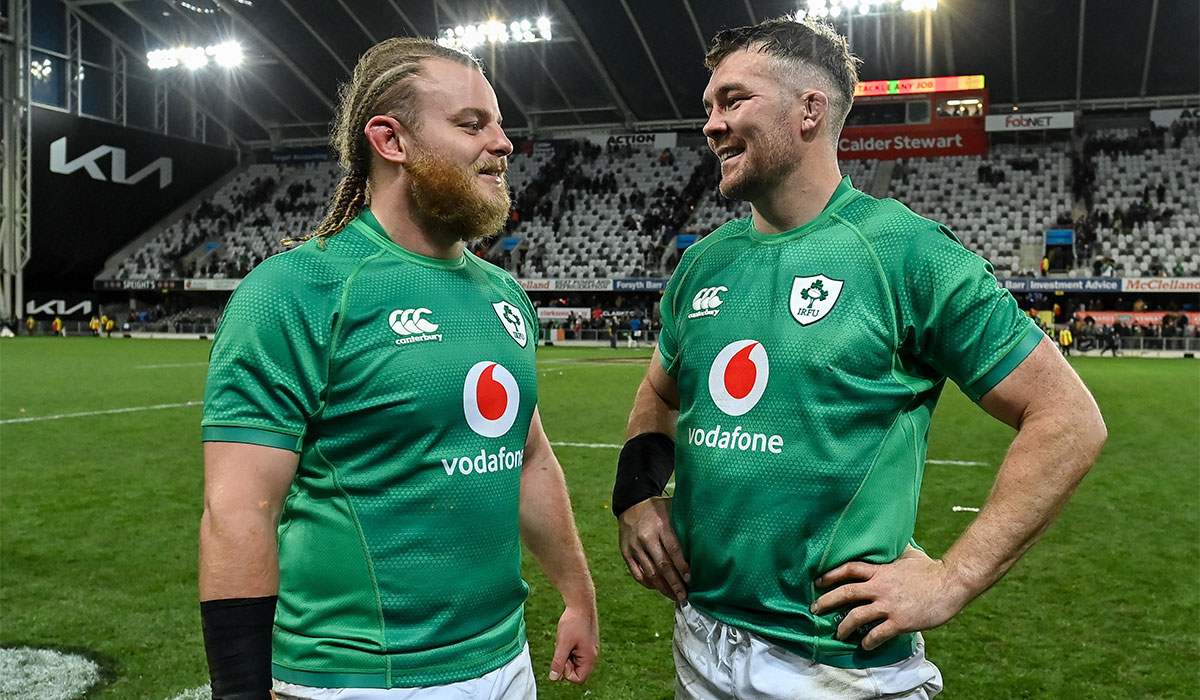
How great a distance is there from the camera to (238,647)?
1858mm

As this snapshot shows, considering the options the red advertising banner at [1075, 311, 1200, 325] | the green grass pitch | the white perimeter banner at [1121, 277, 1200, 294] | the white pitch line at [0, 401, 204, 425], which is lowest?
the green grass pitch

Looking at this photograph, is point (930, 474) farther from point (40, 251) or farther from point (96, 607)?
point (40, 251)

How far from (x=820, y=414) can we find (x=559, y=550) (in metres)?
0.90

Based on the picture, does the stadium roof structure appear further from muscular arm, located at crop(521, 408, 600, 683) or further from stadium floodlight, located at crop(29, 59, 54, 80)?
muscular arm, located at crop(521, 408, 600, 683)

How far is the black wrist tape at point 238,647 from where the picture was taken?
1844mm

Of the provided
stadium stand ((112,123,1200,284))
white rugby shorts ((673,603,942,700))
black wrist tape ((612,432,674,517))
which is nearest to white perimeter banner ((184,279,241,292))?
stadium stand ((112,123,1200,284))

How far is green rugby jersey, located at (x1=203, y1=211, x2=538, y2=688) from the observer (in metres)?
2.07

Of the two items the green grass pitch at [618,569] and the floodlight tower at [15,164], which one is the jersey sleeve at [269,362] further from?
the floodlight tower at [15,164]

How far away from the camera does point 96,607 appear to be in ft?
17.7

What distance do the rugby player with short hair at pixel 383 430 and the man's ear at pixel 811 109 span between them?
2.46 ft

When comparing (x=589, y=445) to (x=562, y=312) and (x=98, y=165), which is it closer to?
(x=562, y=312)

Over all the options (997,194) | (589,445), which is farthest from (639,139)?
(589,445)

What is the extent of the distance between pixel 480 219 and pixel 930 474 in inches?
327

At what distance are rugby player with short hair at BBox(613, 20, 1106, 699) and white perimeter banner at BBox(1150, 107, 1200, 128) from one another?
145ft
